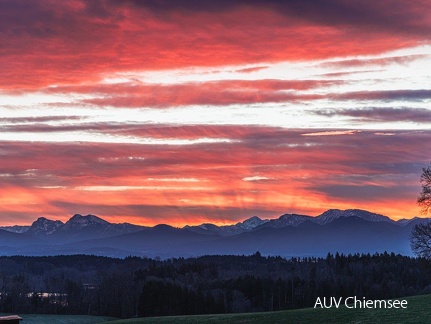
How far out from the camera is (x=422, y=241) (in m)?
79.2

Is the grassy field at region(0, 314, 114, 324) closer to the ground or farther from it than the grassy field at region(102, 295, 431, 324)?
farther from it

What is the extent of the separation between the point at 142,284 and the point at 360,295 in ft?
179

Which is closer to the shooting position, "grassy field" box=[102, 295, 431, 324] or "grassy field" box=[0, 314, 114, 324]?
"grassy field" box=[102, 295, 431, 324]

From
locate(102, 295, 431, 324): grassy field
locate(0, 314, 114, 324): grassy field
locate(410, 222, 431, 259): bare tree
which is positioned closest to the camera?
locate(102, 295, 431, 324): grassy field

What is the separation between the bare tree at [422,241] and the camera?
3103 inches

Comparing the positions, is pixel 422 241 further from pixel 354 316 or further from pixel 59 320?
pixel 59 320

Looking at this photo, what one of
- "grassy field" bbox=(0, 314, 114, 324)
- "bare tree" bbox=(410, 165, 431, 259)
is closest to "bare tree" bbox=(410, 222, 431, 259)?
"bare tree" bbox=(410, 165, 431, 259)

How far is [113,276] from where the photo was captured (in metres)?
196

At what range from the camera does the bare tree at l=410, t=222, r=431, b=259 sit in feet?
259

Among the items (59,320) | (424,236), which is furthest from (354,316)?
(59,320)

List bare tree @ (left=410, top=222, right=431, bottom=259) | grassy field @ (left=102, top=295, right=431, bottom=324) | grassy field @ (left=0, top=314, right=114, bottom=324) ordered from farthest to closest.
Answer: grassy field @ (left=0, top=314, right=114, bottom=324), bare tree @ (left=410, top=222, right=431, bottom=259), grassy field @ (left=102, top=295, right=431, bottom=324)

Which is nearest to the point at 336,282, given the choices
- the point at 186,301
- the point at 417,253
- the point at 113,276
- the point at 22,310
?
the point at 186,301

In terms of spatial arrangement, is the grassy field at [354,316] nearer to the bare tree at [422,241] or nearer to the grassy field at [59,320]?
the bare tree at [422,241]

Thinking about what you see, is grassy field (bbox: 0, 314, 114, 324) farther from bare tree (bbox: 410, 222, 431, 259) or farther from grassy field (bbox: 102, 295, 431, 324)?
bare tree (bbox: 410, 222, 431, 259)
